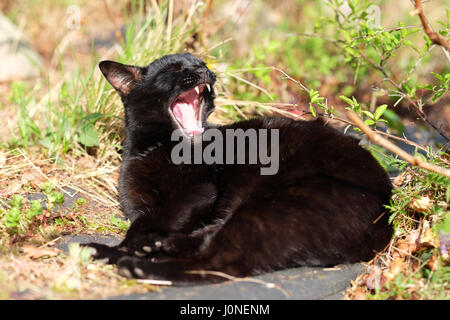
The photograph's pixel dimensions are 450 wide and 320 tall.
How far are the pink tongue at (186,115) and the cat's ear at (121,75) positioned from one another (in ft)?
0.92

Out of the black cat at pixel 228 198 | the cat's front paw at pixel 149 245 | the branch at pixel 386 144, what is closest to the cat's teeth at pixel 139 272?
the black cat at pixel 228 198

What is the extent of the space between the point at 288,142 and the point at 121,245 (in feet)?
3.13

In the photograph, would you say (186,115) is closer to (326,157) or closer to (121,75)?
(121,75)

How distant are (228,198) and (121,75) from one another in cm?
97

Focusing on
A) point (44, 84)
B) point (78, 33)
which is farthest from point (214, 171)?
point (78, 33)

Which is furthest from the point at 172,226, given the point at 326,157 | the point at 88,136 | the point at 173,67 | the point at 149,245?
the point at 88,136

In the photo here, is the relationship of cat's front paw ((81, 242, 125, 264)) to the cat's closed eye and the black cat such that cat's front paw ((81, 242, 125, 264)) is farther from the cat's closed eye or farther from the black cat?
the cat's closed eye

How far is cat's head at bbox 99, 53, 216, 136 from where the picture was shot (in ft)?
8.54

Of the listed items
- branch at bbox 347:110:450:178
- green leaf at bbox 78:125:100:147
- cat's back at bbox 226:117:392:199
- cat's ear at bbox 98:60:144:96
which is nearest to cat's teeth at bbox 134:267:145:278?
cat's back at bbox 226:117:392:199

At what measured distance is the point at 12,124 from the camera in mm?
3643

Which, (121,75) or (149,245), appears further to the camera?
(121,75)

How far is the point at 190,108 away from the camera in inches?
111

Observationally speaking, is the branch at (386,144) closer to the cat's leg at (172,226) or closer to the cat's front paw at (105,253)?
the cat's leg at (172,226)

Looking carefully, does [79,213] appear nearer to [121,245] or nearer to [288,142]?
[121,245]
